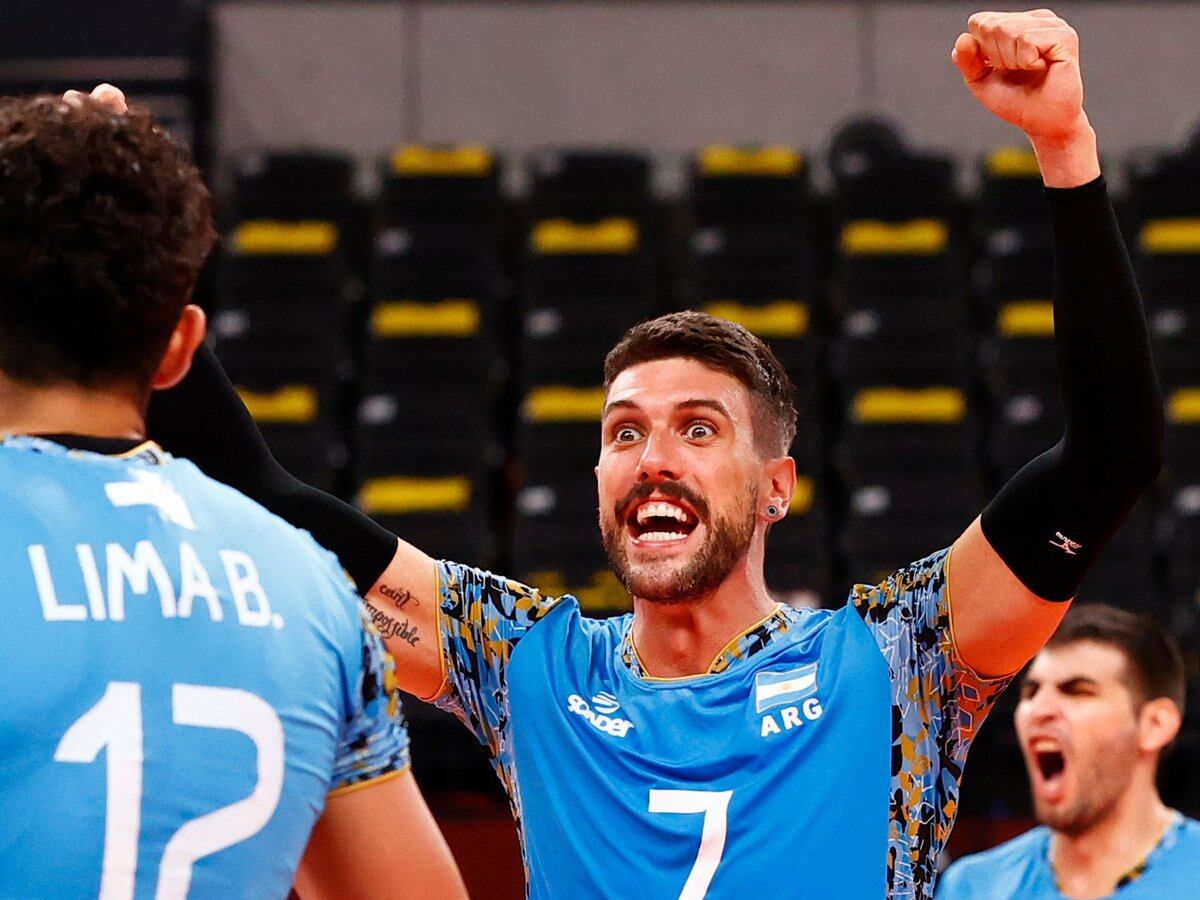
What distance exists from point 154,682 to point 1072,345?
5.44ft

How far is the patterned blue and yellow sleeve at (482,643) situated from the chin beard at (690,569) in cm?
20

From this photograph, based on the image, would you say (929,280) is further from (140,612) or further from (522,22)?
(140,612)

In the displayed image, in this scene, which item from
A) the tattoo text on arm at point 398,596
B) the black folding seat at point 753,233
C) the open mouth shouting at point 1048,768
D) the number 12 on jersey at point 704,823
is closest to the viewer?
the number 12 on jersey at point 704,823

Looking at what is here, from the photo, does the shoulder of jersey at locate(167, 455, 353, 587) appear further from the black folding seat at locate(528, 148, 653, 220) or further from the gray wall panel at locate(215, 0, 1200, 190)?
the gray wall panel at locate(215, 0, 1200, 190)

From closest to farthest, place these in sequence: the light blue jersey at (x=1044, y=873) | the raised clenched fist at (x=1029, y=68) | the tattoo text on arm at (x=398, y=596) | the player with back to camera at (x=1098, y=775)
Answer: the raised clenched fist at (x=1029, y=68)
the tattoo text on arm at (x=398, y=596)
the light blue jersey at (x=1044, y=873)
the player with back to camera at (x=1098, y=775)

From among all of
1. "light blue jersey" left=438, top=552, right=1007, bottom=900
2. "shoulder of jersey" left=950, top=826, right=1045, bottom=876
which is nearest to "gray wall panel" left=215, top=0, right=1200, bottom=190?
"shoulder of jersey" left=950, top=826, right=1045, bottom=876

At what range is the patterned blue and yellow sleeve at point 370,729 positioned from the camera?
197cm

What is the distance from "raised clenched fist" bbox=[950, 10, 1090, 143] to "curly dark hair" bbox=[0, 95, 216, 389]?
4.63 feet

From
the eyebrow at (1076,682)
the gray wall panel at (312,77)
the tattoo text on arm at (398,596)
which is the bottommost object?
the eyebrow at (1076,682)

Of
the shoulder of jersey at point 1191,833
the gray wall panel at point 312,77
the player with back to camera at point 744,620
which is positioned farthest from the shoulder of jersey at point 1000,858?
the gray wall panel at point 312,77

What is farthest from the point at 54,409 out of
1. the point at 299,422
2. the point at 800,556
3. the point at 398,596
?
the point at 299,422

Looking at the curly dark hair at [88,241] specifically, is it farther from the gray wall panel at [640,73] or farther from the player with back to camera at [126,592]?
the gray wall panel at [640,73]

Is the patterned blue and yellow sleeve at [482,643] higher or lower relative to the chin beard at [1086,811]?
higher

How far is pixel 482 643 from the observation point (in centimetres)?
330
